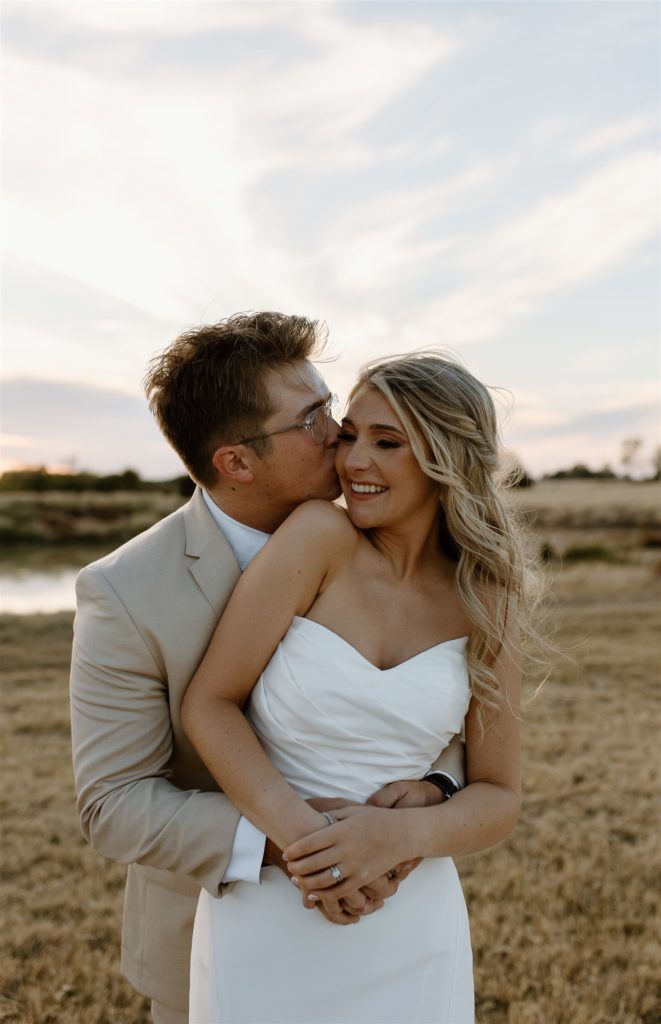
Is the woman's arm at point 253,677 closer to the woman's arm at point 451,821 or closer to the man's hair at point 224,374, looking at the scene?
the woman's arm at point 451,821

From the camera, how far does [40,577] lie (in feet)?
73.3

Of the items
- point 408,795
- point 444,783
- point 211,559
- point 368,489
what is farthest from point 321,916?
point 368,489

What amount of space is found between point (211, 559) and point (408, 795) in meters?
0.87

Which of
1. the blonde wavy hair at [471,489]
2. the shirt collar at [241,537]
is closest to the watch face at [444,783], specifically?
the blonde wavy hair at [471,489]

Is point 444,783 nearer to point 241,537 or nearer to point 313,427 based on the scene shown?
point 241,537

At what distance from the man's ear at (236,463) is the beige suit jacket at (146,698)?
29 cm

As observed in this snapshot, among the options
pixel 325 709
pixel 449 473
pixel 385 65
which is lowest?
pixel 325 709

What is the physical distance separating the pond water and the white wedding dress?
42.1 ft

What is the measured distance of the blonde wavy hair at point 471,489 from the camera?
8.48ft

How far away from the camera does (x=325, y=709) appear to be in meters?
2.41

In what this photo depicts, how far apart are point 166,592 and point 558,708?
7647mm

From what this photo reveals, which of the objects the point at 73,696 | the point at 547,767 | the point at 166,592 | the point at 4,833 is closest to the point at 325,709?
the point at 166,592

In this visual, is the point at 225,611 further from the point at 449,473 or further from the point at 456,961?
the point at 456,961

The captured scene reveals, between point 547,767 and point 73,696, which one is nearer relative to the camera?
point 73,696
